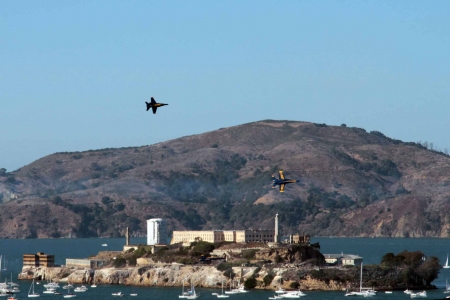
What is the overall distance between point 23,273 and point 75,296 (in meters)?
30.1

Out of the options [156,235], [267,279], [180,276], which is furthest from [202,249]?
[156,235]

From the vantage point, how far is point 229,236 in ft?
466

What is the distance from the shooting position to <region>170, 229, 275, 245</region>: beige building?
139000 millimetres

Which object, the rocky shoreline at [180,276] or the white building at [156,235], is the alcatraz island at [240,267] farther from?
the white building at [156,235]

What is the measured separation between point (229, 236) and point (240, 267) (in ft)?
76.3

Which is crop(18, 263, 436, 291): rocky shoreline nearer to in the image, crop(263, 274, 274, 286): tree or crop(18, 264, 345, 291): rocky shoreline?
crop(18, 264, 345, 291): rocky shoreline

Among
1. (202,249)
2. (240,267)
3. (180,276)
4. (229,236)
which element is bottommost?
(180,276)

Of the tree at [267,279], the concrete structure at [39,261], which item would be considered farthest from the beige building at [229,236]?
the tree at [267,279]

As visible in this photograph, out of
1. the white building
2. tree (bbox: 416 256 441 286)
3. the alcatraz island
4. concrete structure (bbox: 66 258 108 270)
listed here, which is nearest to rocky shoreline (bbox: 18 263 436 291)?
the alcatraz island

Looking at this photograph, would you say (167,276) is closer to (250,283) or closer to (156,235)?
(250,283)

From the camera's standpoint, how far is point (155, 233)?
153000 millimetres

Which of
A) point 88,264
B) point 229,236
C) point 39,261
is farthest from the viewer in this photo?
point 39,261

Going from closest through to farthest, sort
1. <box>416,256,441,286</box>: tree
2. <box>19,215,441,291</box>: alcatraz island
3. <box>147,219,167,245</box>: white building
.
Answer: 1. <box>19,215,441,291</box>: alcatraz island
2. <box>416,256,441,286</box>: tree
3. <box>147,219,167,245</box>: white building

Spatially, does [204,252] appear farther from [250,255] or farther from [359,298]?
[359,298]
